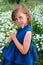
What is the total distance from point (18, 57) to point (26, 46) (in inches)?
9.3

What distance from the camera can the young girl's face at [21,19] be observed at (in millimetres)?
3316

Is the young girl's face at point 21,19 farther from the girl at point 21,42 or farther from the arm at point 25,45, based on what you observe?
the arm at point 25,45

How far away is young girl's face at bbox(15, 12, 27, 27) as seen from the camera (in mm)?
3316

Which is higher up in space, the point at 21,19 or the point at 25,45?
the point at 21,19

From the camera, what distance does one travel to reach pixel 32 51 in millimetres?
3500

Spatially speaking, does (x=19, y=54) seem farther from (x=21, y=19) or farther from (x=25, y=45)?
(x=21, y=19)

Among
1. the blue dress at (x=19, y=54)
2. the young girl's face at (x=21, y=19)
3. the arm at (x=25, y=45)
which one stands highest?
the young girl's face at (x=21, y=19)

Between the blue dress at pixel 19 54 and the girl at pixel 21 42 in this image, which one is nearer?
the girl at pixel 21 42

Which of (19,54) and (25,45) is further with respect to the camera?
(19,54)

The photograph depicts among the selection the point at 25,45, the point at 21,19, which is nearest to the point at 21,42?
the point at 25,45

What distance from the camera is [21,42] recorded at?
3.39 meters

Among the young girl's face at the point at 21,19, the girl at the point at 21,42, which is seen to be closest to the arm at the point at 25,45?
the girl at the point at 21,42

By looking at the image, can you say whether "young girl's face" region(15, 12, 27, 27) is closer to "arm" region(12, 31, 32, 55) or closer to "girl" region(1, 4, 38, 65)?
"girl" region(1, 4, 38, 65)

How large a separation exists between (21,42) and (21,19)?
0.28m
